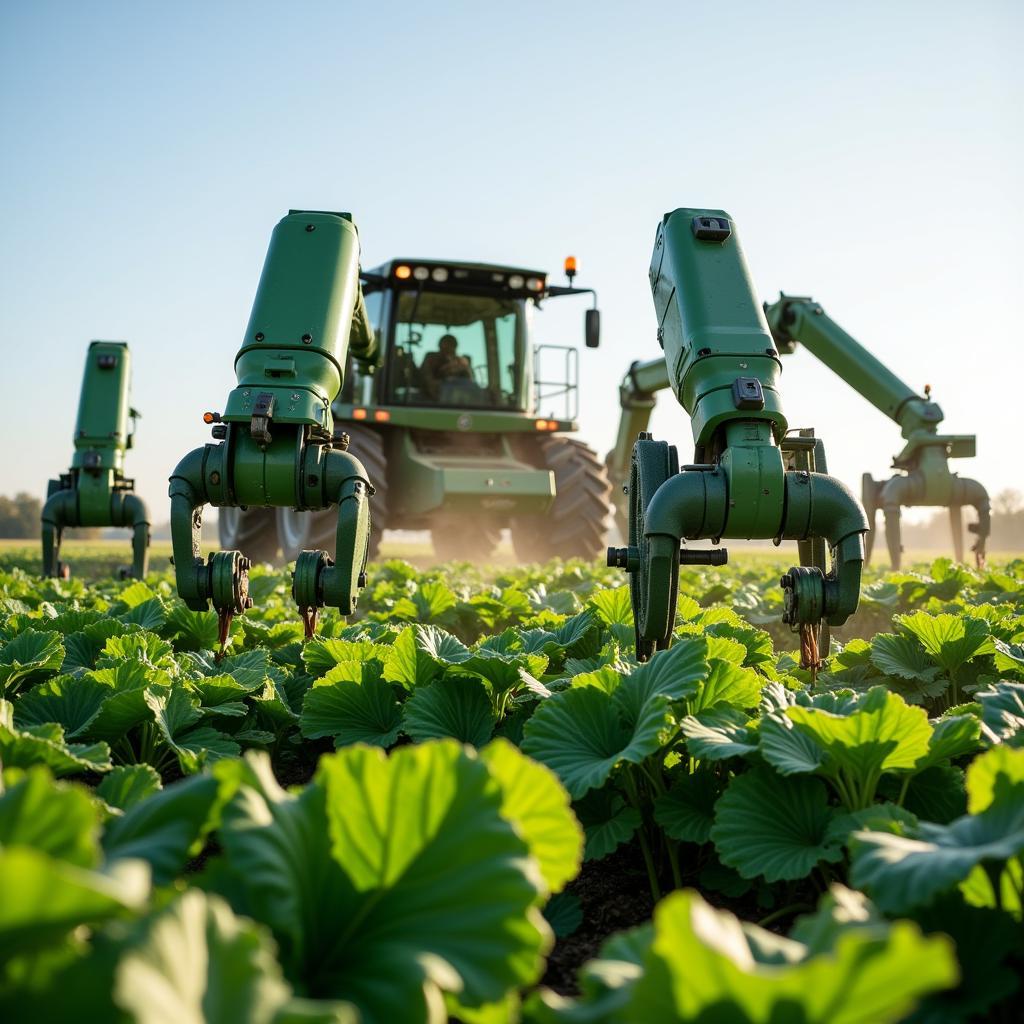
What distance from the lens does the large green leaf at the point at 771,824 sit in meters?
1.59

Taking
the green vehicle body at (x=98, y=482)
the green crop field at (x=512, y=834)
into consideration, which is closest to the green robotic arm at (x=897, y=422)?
the green vehicle body at (x=98, y=482)

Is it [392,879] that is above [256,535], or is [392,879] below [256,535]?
below

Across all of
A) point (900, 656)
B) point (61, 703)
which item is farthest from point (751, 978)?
point (900, 656)

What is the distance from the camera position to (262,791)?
106 centimetres

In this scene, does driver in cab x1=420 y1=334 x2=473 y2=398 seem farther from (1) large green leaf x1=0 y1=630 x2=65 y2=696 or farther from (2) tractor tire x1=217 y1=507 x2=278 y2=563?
(1) large green leaf x1=0 y1=630 x2=65 y2=696

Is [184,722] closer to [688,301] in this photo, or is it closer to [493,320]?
[688,301]

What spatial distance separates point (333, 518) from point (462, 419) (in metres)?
1.82

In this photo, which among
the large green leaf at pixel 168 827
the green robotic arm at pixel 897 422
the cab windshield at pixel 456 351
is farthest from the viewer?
the cab windshield at pixel 456 351

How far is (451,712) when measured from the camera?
7.35ft

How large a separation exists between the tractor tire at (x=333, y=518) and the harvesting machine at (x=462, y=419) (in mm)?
23

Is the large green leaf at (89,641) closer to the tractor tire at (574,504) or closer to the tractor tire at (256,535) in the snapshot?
the tractor tire at (574,504)

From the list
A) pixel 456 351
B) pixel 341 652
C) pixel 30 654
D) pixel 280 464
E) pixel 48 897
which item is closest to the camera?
pixel 48 897

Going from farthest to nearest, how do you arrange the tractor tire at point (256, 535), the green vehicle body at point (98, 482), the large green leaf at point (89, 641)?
1. the tractor tire at point (256, 535)
2. the green vehicle body at point (98, 482)
3. the large green leaf at point (89, 641)

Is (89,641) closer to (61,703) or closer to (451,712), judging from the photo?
(61,703)
